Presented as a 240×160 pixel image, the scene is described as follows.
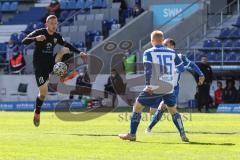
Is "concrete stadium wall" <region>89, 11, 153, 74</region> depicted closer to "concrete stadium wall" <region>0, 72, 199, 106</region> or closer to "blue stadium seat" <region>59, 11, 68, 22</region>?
"concrete stadium wall" <region>0, 72, 199, 106</region>

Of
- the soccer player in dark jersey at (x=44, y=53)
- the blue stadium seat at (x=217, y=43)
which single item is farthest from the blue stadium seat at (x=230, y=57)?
the soccer player in dark jersey at (x=44, y=53)

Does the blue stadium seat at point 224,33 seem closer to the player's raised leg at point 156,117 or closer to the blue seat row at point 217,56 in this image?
the blue seat row at point 217,56

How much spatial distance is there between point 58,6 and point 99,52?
6.93 metres

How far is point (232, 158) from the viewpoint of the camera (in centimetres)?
1189

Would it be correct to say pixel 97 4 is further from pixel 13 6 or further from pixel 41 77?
pixel 41 77

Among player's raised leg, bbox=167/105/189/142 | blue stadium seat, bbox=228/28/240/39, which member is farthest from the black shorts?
blue stadium seat, bbox=228/28/240/39

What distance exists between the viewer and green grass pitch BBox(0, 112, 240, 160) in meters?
12.3

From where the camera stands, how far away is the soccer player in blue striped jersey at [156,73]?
15.0 meters

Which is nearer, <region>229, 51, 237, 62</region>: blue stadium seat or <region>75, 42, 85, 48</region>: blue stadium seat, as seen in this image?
<region>229, 51, 237, 62</region>: blue stadium seat

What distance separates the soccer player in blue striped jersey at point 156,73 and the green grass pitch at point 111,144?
42 centimetres

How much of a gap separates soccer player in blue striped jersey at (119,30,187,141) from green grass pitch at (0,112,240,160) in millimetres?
422

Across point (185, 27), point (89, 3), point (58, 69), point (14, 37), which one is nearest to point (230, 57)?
point (185, 27)

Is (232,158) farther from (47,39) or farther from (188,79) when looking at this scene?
(188,79)

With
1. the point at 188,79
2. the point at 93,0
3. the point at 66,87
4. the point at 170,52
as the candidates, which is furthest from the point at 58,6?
the point at 170,52
